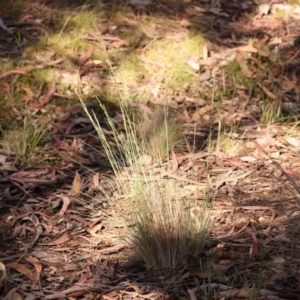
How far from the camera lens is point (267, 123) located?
14.7ft

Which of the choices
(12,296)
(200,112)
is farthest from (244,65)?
(12,296)

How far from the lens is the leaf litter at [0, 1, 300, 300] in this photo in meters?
2.90

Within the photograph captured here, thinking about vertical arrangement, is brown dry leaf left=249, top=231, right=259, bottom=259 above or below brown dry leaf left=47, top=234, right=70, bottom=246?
above

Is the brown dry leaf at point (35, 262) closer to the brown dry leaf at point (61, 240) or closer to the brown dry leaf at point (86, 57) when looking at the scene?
the brown dry leaf at point (61, 240)

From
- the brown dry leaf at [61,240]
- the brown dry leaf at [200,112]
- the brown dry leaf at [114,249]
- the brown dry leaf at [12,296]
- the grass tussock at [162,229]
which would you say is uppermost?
the grass tussock at [162,229]

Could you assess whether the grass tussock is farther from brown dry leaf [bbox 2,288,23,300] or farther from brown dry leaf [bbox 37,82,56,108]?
brown dry leaf [bbox 37,82,56,108]

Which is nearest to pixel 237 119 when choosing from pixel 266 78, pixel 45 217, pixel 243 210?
pixel 266 78

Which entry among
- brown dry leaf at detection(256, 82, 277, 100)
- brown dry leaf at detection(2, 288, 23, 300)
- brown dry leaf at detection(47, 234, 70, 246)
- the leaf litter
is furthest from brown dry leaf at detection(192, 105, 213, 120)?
brown dry leaf at detection(2, 288, 23, 300)

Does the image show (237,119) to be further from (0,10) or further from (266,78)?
(0,10)

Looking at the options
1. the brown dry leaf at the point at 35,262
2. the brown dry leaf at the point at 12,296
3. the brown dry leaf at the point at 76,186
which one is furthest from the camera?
the brown dry leaf at the point at 76,186

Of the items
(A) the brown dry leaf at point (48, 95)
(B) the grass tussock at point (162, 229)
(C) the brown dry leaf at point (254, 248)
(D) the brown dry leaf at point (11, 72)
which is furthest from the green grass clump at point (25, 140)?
(C) the brown dry leaf at point (254, 248)

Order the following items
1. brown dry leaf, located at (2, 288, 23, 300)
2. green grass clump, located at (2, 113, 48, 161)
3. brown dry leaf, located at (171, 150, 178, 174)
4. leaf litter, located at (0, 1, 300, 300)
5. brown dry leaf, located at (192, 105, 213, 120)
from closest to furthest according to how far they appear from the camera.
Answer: brown dry leaf, located at (2, 288, 23, 300) < leaf litter, located at (0, 1, 300, 300) < brown dry leaf, located at (171, 150, 178, 174) < green grass clump, located at (2, 113, 48, 161) < brown dry leaf, located at (192, 105, 213, 120)

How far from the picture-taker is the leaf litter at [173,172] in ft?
9.52

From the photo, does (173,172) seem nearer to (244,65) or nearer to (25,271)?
(25,271)
